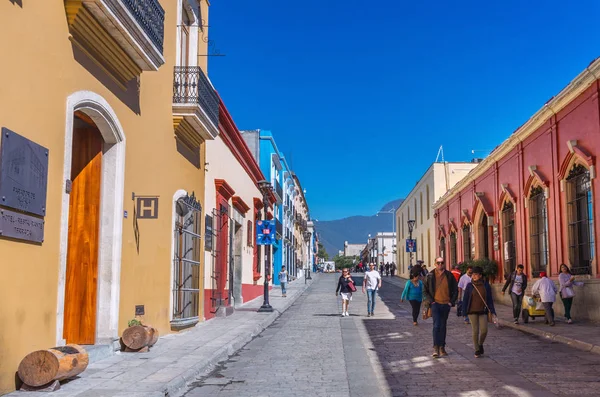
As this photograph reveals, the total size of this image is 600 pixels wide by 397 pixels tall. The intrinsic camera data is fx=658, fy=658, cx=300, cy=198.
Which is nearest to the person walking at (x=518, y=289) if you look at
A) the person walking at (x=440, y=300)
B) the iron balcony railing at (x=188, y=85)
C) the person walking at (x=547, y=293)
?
the person walking at (x=547, y=293)

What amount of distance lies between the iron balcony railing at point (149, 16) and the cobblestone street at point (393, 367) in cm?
510

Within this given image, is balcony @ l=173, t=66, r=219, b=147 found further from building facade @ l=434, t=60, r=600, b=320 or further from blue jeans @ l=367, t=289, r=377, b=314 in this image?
building facade @ l=434, t=60, r=600, b=320

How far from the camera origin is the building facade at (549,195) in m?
16.0

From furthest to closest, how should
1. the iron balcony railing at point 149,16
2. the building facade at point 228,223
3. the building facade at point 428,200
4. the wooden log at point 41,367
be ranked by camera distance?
the building facade at point 428,200, the building facade at point 228,223, the iron balcony railing at point 149,16, the wooden log at point 41,367

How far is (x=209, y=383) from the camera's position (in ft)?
27.6

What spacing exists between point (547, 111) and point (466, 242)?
1318 cm

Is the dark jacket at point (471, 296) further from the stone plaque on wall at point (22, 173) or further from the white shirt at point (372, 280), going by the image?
the white shirt at point (372, 280)

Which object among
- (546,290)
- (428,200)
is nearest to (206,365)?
(546,290)

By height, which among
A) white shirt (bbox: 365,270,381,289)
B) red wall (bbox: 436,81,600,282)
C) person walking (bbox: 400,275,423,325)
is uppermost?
red wall (bbox: 436,81,600,282)

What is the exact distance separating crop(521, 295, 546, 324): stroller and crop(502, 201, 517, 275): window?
6922 mm

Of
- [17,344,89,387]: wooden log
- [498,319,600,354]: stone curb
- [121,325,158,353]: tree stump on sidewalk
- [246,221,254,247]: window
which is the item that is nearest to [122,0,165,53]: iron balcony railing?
[121,325,158,353]: tree stump on sidewalk

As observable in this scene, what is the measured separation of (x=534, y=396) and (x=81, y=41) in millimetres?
6967

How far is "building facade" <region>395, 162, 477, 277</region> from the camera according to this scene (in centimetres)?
3997

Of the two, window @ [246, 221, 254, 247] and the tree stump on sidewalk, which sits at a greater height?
window @ [246, 221, 254, 247]
